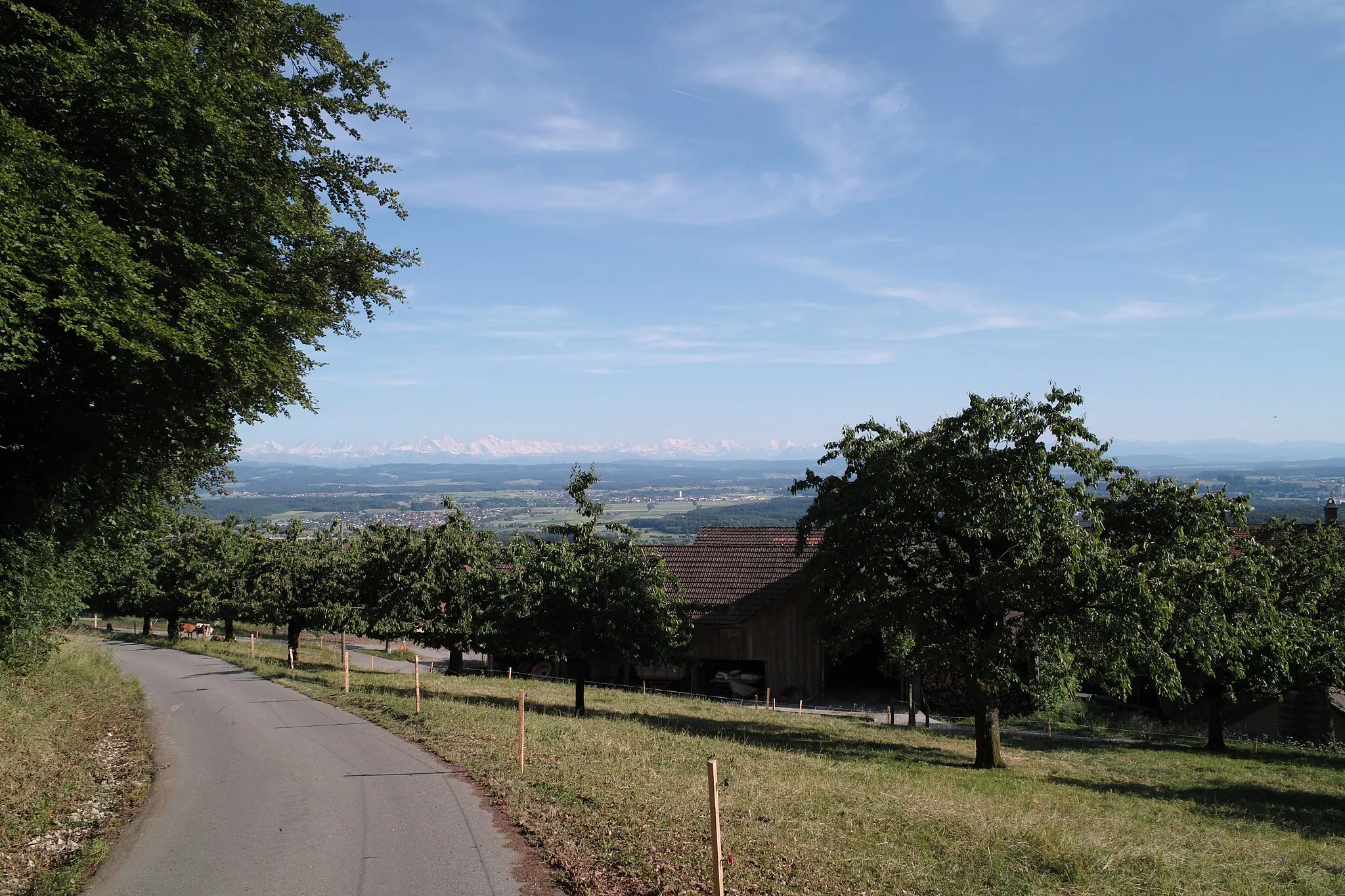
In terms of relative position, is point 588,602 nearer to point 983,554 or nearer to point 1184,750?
point 983,554

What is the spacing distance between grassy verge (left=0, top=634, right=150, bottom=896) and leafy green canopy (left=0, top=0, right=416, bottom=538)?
12.2 feet

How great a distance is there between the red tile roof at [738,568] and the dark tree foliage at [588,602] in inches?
516

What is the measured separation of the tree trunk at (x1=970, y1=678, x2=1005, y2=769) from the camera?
19.3m

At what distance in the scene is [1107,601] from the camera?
16.8 meters

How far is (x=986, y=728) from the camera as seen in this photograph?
19.6 m

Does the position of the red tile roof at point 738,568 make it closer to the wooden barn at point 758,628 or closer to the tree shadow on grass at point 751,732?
the wooden barn at point 758,628

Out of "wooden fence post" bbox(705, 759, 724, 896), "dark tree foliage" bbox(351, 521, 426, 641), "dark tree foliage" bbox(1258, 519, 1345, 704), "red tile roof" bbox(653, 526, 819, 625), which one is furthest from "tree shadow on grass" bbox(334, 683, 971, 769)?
"red tile roof" bbox(653, 526, 819, 625)

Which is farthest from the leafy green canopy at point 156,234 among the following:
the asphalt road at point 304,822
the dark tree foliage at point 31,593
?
the asphalt road at point 304,822

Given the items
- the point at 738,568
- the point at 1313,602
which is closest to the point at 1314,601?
the point at 1313,602

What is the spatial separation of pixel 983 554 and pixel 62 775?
17.2 meters

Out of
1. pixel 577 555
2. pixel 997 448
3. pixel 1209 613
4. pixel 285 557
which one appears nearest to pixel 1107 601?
pixel 1209 613

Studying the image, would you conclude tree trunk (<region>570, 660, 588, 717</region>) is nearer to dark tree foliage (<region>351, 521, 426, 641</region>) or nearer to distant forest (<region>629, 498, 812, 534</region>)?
dark tree foliage (<region>351, 521, 426, 641</region>)

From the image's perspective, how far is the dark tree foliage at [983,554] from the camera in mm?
17172

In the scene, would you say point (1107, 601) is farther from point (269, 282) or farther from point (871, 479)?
point (269, 282)
